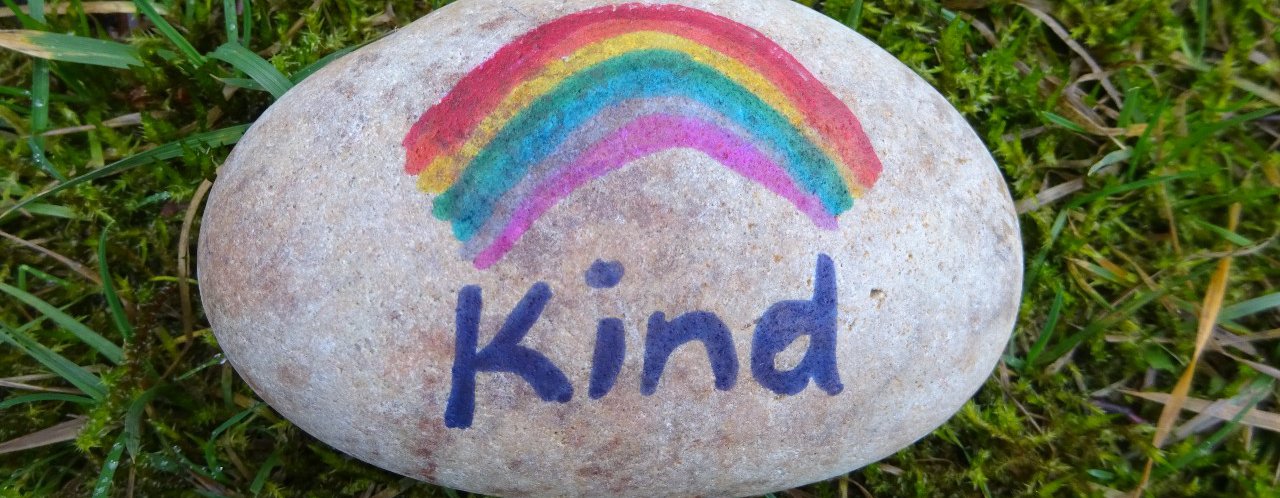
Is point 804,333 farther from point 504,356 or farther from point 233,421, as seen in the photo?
point 233,421

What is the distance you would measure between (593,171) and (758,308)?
1.40 feet

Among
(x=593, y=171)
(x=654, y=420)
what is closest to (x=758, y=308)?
(x=654, y=420)

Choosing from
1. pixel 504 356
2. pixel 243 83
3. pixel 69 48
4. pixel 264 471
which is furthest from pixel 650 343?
pixel 69 48

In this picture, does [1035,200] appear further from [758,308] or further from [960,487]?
[758,308]

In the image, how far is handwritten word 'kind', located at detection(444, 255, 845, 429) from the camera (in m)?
1.54

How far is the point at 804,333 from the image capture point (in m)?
1.56

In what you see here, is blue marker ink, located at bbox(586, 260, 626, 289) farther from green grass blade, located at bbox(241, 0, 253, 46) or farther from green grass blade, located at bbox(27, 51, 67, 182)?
green grass blade, located at bbox(27, 51, 67, 182)

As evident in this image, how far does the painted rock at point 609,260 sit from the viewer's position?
1.54 meters

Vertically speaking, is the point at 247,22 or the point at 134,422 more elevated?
the point at 247,22

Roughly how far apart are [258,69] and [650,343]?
1.29m

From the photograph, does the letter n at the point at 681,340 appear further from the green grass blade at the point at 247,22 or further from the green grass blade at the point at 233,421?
the green grass blade at the point at 247,22

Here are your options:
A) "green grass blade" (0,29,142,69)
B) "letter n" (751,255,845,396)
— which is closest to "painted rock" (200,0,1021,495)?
"letter n" (751,255,845,396)

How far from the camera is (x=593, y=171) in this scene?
60.9 inches

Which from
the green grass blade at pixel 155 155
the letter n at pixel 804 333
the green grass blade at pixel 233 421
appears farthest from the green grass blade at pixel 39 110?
the letter n at pixel 804 333
